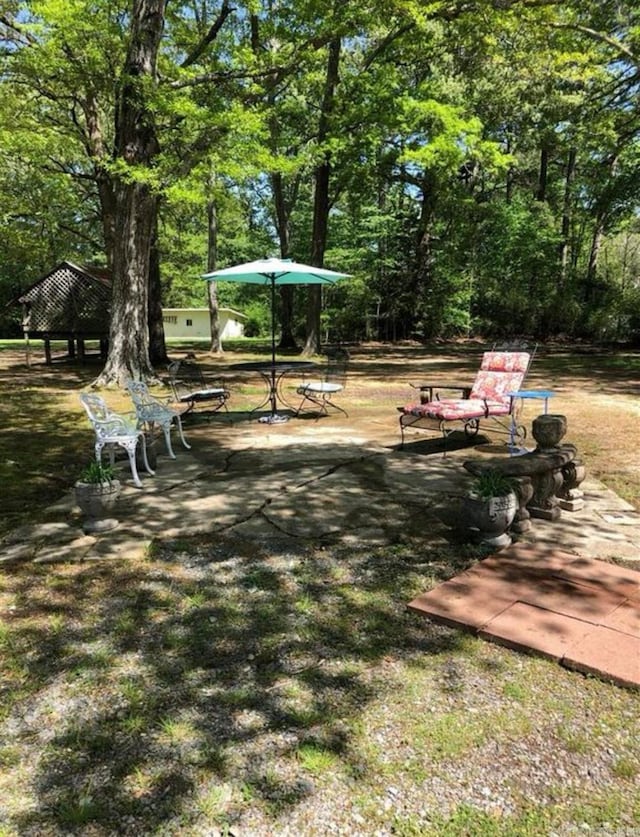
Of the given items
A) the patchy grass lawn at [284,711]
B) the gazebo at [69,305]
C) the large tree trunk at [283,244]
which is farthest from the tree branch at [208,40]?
the patchy grass lawn at [284,711]

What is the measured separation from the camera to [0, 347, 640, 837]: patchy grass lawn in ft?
5.70

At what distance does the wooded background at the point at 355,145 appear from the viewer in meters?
10.8

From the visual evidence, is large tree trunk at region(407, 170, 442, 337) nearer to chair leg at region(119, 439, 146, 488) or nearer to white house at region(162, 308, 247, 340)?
white house at region(162, 308, 247, 340)

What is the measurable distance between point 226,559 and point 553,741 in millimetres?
2031

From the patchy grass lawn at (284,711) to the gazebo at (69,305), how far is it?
14775 millimetres

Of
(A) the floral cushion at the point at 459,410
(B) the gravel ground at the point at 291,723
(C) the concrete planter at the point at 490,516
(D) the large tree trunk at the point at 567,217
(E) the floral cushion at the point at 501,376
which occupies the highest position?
(D) the large tree trunk at the point at 567,217

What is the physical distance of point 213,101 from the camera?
11047 millimetres

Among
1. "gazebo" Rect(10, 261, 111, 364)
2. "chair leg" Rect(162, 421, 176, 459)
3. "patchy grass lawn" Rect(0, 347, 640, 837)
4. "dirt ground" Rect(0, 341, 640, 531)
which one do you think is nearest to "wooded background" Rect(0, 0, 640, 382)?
"gazebo" Rect(10, 261, 111, 364)

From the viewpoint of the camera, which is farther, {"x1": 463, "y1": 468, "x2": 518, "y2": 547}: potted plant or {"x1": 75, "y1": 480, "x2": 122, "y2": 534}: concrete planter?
{"x1": 75, "y1": 480, "x2": 122, "y2": 534}: concrete planter

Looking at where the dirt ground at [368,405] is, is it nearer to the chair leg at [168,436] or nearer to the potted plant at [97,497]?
the potted plant at [97,497]

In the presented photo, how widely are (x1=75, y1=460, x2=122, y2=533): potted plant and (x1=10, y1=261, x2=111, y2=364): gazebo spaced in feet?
45.5

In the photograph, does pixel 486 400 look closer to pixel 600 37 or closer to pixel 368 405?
pixel 368 405

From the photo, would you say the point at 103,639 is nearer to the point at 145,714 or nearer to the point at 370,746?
the point at 145,714

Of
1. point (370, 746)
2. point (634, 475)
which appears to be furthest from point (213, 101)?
point (370, 746)
